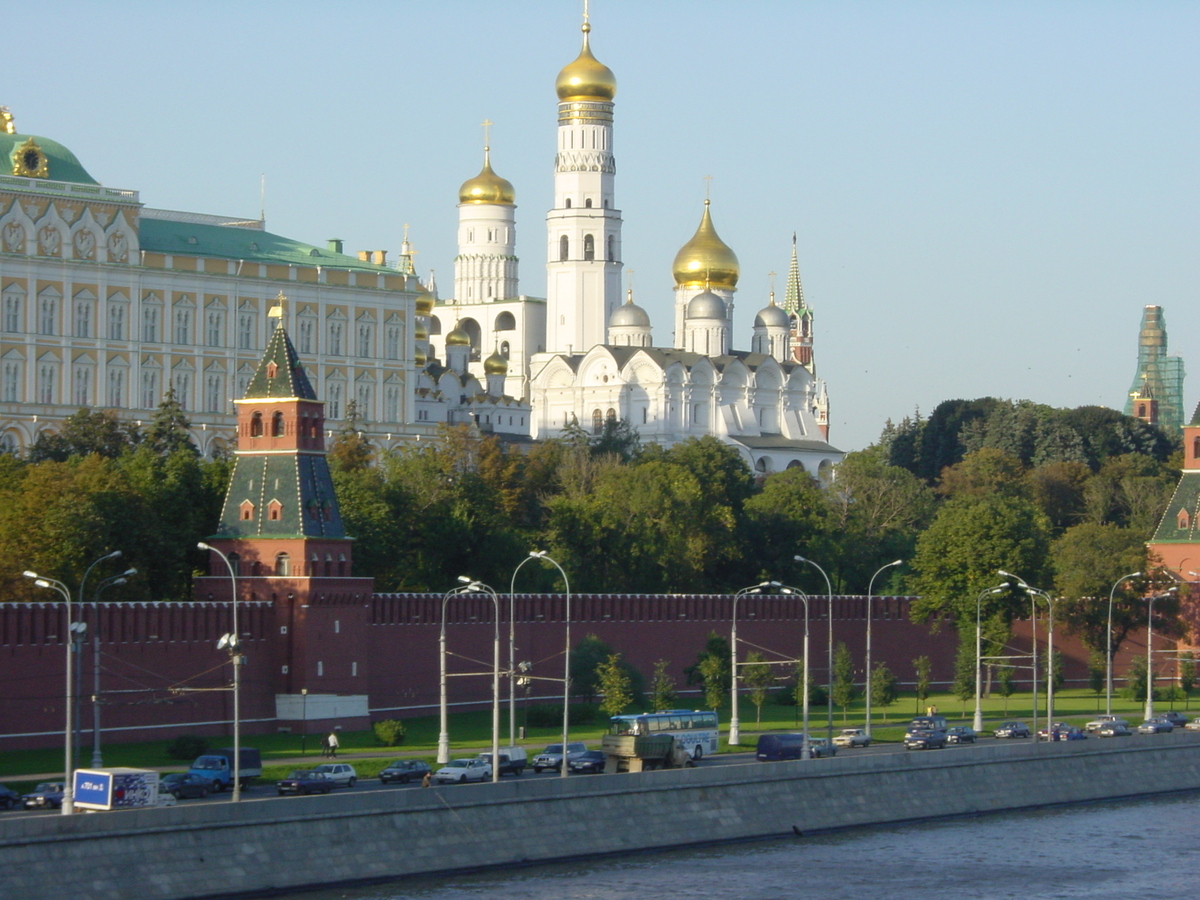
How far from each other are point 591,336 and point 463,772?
9371cm

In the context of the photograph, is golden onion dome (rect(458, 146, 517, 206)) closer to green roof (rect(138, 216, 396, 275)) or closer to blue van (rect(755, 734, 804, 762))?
green roof (rect(138, 216, 396, 275))

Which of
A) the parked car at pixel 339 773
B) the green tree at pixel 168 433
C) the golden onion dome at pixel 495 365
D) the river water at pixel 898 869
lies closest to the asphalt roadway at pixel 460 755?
the parked car at pixel 339 773

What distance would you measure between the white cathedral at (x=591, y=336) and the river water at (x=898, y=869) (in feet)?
257

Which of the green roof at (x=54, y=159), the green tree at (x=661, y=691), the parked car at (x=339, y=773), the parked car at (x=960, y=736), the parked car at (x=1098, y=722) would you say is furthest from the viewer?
the green roof at (x=54, y=159)

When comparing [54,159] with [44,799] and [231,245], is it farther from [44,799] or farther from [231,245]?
[44,799]

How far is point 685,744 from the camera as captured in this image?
192 feet

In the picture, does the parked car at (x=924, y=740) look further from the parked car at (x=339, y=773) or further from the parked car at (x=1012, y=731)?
the parked car at (x=339, y=773)

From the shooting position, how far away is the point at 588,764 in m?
54.8

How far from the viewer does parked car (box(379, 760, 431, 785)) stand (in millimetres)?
52594

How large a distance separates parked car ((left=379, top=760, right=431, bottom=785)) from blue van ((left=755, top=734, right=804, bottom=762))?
29.8 ft

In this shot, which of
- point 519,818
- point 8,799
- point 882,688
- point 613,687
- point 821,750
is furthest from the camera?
point 882,688

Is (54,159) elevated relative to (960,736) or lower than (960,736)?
elevated

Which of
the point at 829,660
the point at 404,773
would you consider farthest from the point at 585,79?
the point at 404,773

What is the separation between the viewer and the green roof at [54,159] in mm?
107312
